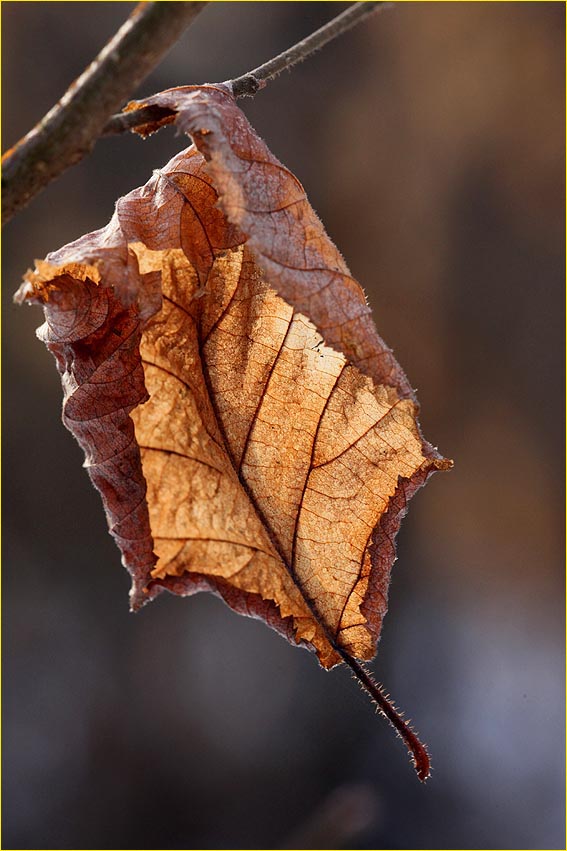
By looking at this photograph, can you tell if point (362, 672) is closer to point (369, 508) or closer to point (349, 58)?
point (369, 508)

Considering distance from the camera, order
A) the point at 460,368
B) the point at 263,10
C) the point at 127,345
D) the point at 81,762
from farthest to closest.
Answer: the point at 460,368 → the point at 263,10 → the point at 81,762 → the point at 127,345

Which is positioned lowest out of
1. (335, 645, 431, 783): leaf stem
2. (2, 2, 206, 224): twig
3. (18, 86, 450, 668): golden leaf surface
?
(335, 645, 431, 783): leaf stem

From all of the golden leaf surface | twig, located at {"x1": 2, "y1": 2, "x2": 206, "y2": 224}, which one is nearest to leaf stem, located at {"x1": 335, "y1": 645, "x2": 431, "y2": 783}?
the golden leaf surface

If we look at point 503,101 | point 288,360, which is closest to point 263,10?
point 503,101

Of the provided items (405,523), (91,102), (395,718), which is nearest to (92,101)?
(91,102)

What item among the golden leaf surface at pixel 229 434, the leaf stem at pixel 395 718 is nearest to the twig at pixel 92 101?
the golden leaf surface at pixel 229 434

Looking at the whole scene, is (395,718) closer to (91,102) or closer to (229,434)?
(229,434)

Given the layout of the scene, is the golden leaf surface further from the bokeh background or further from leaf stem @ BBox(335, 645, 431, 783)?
the bokeh background
